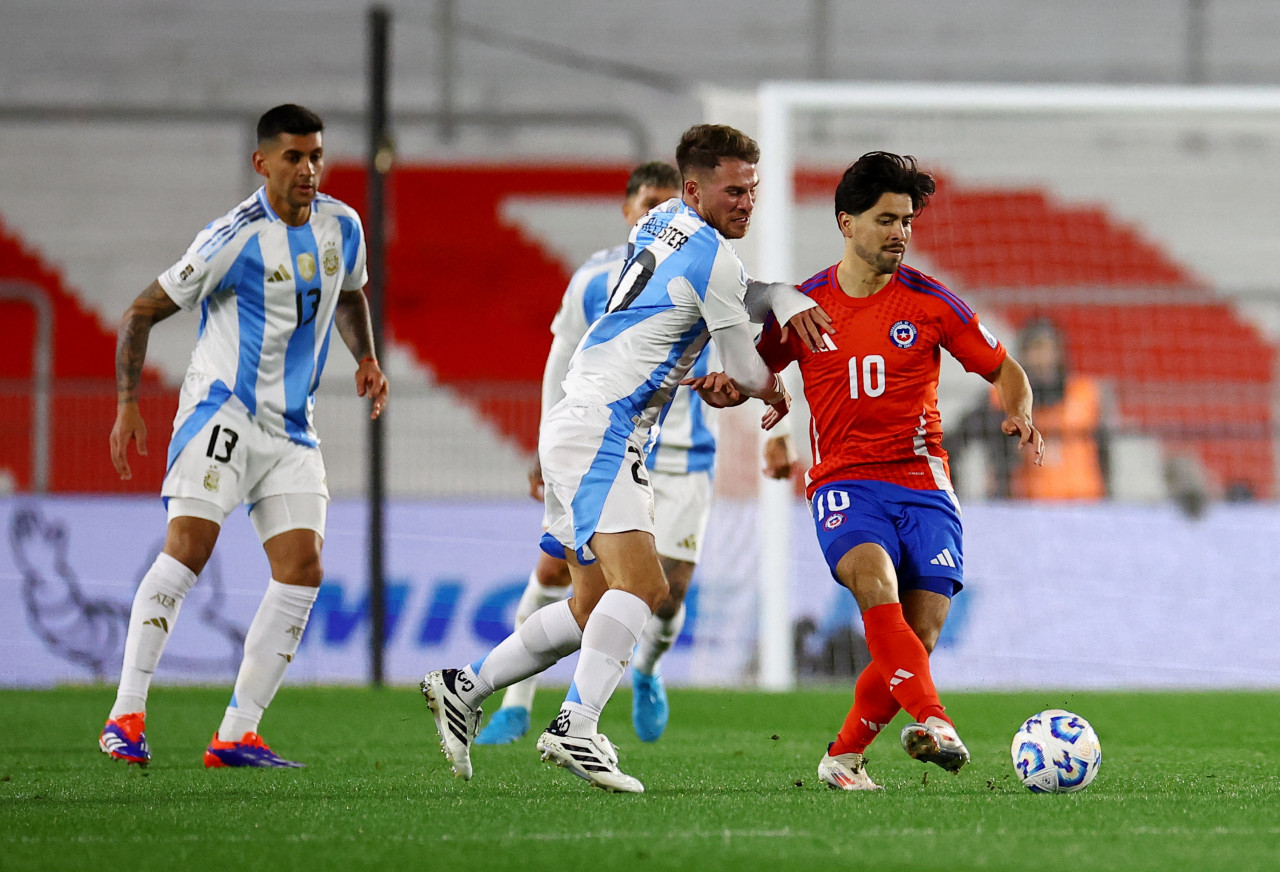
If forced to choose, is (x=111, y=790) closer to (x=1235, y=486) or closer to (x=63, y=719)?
(x=63, y=719)

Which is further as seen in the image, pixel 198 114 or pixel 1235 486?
pixel 198 114

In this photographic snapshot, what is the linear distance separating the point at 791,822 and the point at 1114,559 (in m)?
A: 6.80

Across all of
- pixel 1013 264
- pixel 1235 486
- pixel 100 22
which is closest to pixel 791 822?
pixel 1235 486

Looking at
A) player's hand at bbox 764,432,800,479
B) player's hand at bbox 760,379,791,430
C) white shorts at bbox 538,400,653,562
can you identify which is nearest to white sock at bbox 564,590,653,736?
white shorts at bbox 538,400,653,562

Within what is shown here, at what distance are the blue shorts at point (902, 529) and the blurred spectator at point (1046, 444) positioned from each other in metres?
5.87

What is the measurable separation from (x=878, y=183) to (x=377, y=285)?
18.0ft

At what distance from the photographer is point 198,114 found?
17.4 meters

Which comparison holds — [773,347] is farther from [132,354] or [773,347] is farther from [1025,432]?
[132,354]

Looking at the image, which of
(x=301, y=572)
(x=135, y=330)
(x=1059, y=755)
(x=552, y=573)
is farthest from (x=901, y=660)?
(x=135, y=330)

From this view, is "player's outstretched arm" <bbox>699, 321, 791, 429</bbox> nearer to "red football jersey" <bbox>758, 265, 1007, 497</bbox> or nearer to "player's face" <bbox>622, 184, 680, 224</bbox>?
"red football jersey" <bbox>758, 265, 1007, 497</bbox>

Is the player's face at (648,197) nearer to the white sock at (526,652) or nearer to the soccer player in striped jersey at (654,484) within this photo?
the soccer player in striped jersey at (654,484)

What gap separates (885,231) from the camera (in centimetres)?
479

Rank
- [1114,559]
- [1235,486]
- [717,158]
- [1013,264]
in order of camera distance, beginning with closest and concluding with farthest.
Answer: [717,158] < [1114,559] < [1235,486] < [1013,264]

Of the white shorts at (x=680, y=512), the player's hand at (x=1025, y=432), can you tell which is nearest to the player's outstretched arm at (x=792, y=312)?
the player's hand at (x=1025, y=432)
